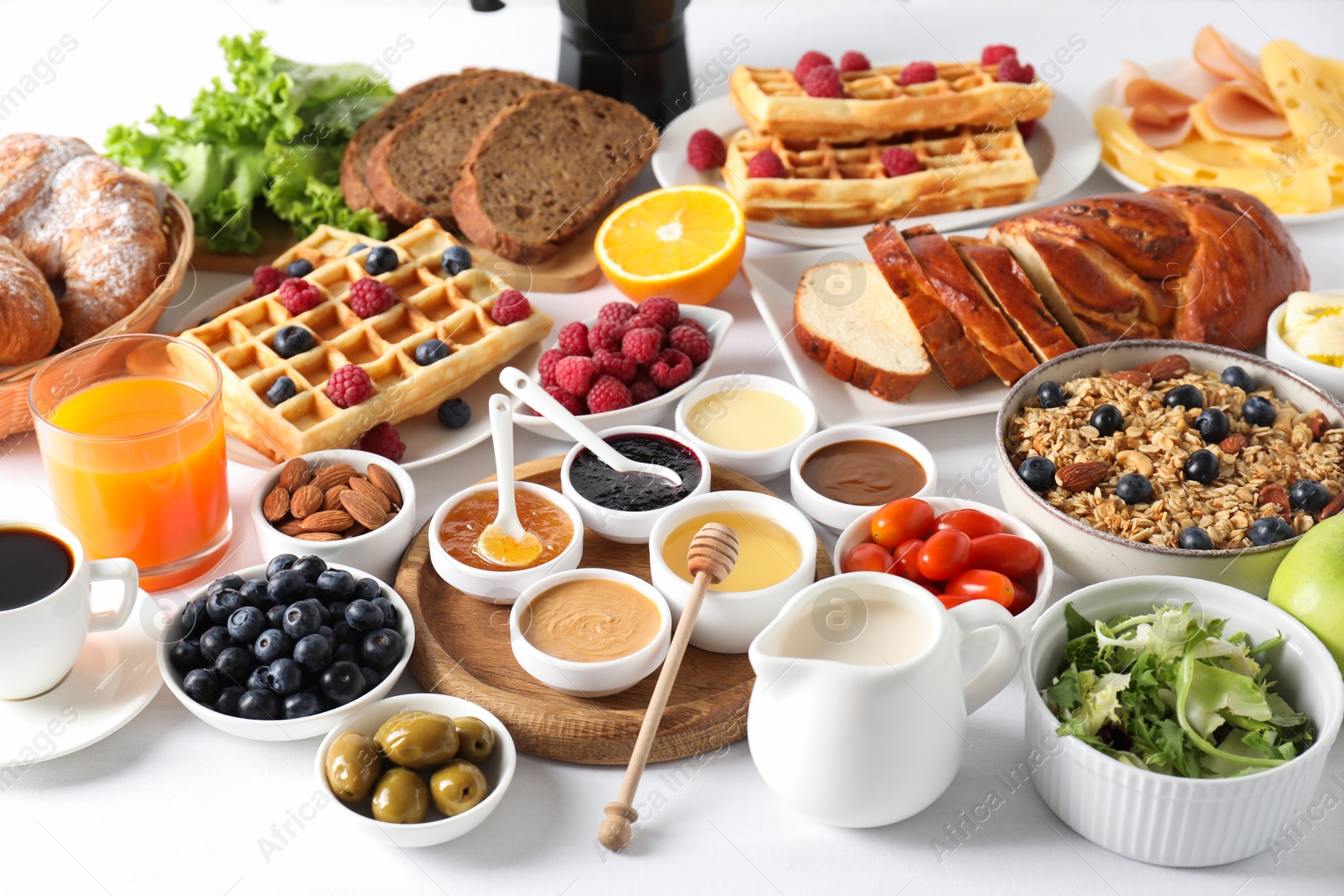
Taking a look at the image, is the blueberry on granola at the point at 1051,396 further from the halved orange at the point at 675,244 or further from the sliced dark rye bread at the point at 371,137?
the sliced dark rye bread at the point at 371,137

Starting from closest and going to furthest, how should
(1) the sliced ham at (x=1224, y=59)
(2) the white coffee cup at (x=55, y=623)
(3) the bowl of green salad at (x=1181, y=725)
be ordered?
(3) the bowl of green salad at (x=1181, y=725) → (2) the white coffee cup at (x=55, y=623) → (1) the sliced ham at (x=1224, y=59)

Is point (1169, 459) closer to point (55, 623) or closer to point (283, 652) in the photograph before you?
point (283, 652)

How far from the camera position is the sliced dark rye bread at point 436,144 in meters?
2.95

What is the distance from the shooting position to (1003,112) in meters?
3.10

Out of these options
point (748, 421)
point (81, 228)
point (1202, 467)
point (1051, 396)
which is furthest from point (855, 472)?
point (81, 228)

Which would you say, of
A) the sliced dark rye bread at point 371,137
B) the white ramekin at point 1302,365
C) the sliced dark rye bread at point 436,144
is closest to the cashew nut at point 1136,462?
the white ramekin at point 1302,365

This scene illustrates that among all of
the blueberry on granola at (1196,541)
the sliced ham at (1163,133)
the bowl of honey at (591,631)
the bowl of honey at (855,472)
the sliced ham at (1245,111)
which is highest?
the sliced ham at (1245,111)

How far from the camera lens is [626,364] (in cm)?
241

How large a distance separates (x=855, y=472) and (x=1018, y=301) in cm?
55

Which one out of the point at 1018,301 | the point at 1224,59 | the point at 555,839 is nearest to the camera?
the point at 555,839

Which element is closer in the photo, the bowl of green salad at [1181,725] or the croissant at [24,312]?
the bowl of green salad at [1181,725]

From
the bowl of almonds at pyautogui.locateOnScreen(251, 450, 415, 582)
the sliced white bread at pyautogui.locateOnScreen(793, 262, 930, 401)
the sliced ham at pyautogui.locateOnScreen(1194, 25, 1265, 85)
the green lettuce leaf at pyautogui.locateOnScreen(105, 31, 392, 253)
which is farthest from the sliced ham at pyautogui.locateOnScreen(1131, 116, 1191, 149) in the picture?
the bowl of almonds at pyautogui.locateOnScreen(251, 450, 415, 582)

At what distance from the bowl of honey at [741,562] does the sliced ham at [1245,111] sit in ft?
6.48

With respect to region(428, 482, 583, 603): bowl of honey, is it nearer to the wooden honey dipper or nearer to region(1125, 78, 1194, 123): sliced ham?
the wooden honey dipper
